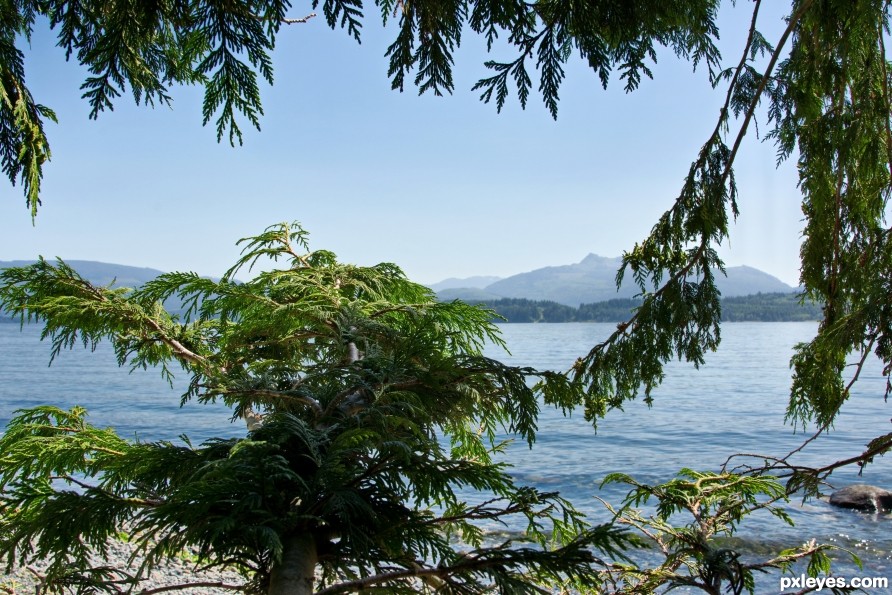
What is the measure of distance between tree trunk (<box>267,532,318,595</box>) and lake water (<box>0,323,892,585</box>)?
6.57 metres

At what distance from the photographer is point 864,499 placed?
14141 mm

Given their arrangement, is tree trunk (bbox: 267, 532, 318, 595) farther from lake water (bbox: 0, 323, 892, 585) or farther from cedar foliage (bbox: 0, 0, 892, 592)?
lake water (bbox: 0, 323, 892, 585)

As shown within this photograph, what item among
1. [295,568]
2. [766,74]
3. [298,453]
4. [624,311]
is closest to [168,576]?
[298,453]

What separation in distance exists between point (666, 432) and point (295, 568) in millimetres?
23433

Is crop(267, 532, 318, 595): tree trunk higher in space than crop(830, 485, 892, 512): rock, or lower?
higher

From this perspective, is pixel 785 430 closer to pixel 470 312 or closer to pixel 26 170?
pixel 470 312

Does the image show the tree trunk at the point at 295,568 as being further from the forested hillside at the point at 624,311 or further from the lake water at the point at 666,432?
the forested hillside at the point at 624,311

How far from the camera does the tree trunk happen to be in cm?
184

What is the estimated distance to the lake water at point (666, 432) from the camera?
13117 mm

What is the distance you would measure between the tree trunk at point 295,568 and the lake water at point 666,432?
6571mm

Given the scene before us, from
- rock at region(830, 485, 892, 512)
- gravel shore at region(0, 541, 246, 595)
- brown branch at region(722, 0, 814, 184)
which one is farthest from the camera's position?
rock at region(830, 485, 892, 512)

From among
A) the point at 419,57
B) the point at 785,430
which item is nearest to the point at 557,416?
the point at 785,430

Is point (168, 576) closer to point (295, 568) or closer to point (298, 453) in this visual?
point (298, 453)

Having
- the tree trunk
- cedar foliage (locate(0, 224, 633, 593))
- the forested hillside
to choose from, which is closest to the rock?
cedar foliage (locate(0, 224, 633, 593))
